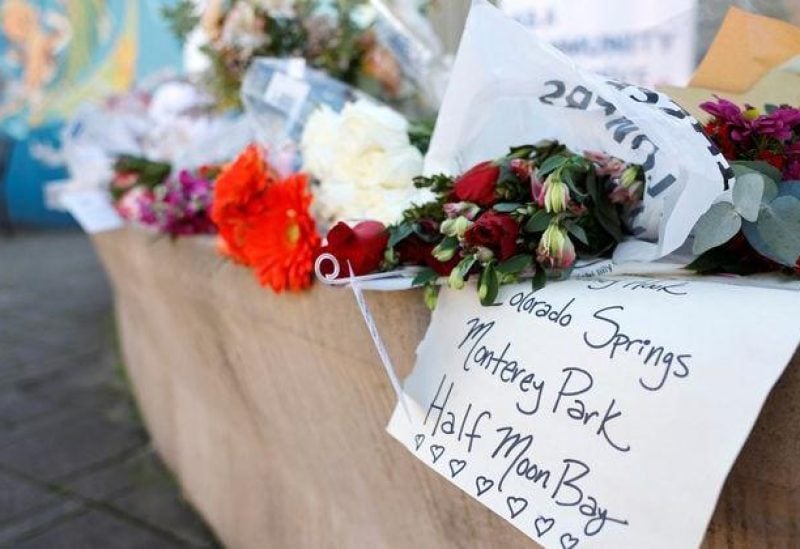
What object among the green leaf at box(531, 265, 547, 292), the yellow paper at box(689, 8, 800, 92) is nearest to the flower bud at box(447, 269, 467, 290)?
the green leaf at box(531, 265, 547, 292)

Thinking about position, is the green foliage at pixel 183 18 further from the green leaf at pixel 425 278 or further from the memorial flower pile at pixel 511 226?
the green leaf at pixel 425 278

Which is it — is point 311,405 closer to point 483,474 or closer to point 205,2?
point 483,474

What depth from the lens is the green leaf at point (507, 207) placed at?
4.43 ft

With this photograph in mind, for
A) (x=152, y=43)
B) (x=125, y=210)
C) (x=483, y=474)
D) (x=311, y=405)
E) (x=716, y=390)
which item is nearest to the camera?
(x=716, y=390)

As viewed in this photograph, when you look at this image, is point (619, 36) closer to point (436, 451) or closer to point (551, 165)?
point (551, 165)

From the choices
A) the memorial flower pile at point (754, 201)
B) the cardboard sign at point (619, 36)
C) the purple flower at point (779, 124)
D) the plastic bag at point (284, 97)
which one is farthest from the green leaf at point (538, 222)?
the plastic bag at point (284, 97)

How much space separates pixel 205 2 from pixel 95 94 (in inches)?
291

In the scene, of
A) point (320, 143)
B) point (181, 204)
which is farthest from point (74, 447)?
point (320, 143)

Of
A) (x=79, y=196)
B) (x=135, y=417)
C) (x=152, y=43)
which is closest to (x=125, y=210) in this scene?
(x=79, y=196)

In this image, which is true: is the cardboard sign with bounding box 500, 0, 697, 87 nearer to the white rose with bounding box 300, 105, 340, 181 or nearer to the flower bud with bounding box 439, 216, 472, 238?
the white rose with bounding box 300, 105, 340, 181

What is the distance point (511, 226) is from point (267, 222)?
811mm

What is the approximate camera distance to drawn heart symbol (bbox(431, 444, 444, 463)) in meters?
1.34

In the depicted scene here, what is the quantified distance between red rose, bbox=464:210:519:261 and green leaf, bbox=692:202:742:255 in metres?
0.27

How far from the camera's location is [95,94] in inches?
401
